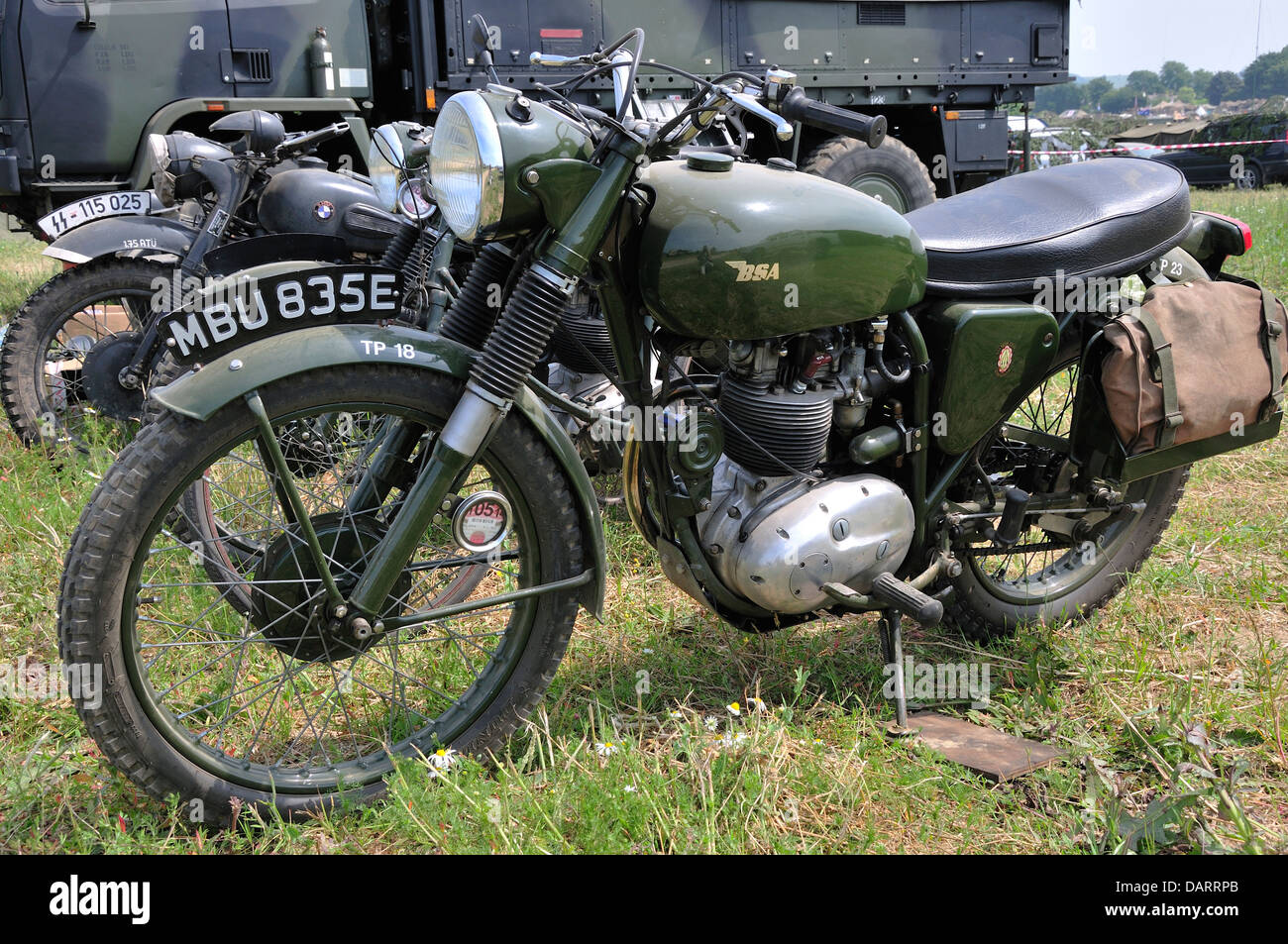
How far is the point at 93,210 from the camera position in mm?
5062

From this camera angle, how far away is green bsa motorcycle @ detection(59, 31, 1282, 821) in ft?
7.04

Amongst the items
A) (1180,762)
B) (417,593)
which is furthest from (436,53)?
(1180,762)

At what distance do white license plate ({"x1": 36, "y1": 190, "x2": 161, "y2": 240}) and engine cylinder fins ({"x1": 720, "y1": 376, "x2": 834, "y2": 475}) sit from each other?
3.68 metres

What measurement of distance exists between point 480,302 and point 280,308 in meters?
0.41

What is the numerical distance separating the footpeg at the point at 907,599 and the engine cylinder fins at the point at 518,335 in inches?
39.7

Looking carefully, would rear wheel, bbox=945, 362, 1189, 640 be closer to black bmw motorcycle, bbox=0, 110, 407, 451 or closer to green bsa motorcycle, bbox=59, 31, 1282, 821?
green bsa motorcycle, bbox=59, 31, 1282, 821

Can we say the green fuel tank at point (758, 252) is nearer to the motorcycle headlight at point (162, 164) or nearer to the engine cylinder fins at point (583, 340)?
the engine cylinder fins at point (583, 340)

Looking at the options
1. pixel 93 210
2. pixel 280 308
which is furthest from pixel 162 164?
pixel 280 308

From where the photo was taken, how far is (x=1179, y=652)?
122 inches

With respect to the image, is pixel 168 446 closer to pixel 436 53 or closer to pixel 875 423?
pixel 875 423

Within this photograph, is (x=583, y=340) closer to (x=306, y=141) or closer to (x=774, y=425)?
(x=774, y=425)

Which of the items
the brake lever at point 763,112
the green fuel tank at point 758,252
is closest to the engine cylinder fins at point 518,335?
the green fuel tank at point 758,252

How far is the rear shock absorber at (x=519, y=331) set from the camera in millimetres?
2180

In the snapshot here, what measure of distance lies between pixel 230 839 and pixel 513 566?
4.97 feet
